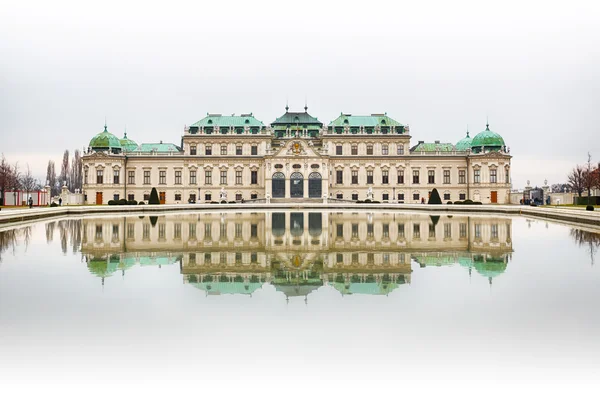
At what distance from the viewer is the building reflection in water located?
11.0 meters

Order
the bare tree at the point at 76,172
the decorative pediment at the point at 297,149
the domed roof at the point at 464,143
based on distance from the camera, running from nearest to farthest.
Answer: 1. the decorative pediment at the point at 297,149
2. the domed roof at the point at 464,143
3. the bare tree at the point at 76,172

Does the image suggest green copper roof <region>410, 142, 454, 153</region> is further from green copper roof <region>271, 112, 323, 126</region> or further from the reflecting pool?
the reflecting pool

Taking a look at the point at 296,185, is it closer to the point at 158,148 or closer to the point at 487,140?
the point at 158,148

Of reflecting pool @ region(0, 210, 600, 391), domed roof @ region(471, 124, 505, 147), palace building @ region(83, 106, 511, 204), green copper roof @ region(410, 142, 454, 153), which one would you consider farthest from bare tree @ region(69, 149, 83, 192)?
reflecting pool @ region(0, 210, 600, 391)

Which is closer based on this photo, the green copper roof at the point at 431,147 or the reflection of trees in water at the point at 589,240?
the reflection of trees in water at the point at 589,240

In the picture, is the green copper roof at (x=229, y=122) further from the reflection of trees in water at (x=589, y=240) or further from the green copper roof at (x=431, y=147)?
the reflection of trees in water at (x=589, y=240)

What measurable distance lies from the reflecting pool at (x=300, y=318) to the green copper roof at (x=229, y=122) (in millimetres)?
65802

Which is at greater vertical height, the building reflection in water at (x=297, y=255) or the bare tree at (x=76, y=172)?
the bare tree at (x=76, y=172)

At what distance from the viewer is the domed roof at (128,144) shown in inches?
3398

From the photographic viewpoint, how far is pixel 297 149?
249 ft

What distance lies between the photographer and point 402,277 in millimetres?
11578

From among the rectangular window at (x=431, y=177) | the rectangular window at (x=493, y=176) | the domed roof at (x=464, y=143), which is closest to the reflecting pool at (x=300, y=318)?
the rectangular window at (x=431, y=177)

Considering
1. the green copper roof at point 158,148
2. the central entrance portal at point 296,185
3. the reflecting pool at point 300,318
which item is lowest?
the reflecting pool at point 300,318

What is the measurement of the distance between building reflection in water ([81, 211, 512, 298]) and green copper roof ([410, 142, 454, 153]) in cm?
6043
